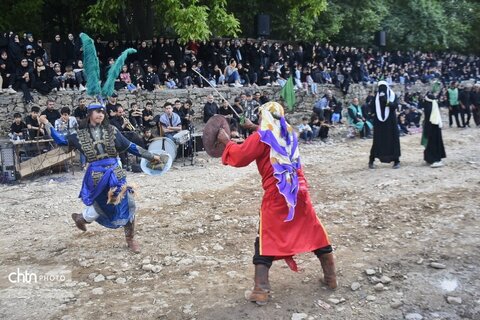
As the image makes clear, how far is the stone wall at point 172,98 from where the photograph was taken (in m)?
12.9

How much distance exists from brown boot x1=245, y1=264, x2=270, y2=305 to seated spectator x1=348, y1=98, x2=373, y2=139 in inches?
443

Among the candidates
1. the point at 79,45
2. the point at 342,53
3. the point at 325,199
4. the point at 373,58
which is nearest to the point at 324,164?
the point at 325,199

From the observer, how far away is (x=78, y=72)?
1403cm

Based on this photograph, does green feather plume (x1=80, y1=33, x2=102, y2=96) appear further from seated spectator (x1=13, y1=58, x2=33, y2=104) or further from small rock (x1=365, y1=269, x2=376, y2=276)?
seated spectator (x1=13, y1=58, x2=33, y2=104)

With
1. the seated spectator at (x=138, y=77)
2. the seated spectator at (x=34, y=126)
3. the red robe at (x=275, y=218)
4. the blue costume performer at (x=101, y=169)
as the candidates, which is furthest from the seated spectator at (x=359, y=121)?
the red robe at (x=275, y=218)

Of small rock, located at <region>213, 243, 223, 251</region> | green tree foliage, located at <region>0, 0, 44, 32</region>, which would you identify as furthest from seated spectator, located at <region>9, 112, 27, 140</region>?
green tree foliage, located at <region>0, 0, 44, 32</region>

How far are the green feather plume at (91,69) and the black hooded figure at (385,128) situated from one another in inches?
225

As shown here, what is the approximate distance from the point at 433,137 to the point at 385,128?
37.3 inches

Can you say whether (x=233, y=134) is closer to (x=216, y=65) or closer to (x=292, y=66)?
(x=216, y=65)

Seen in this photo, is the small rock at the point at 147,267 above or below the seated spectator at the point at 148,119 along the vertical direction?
below

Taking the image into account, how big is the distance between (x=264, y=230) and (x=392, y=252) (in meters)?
1.85

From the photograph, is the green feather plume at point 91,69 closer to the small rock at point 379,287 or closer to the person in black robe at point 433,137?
the small rock at point 379,287

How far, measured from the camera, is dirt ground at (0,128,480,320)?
450cm

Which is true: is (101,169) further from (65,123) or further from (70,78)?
(70,78)
